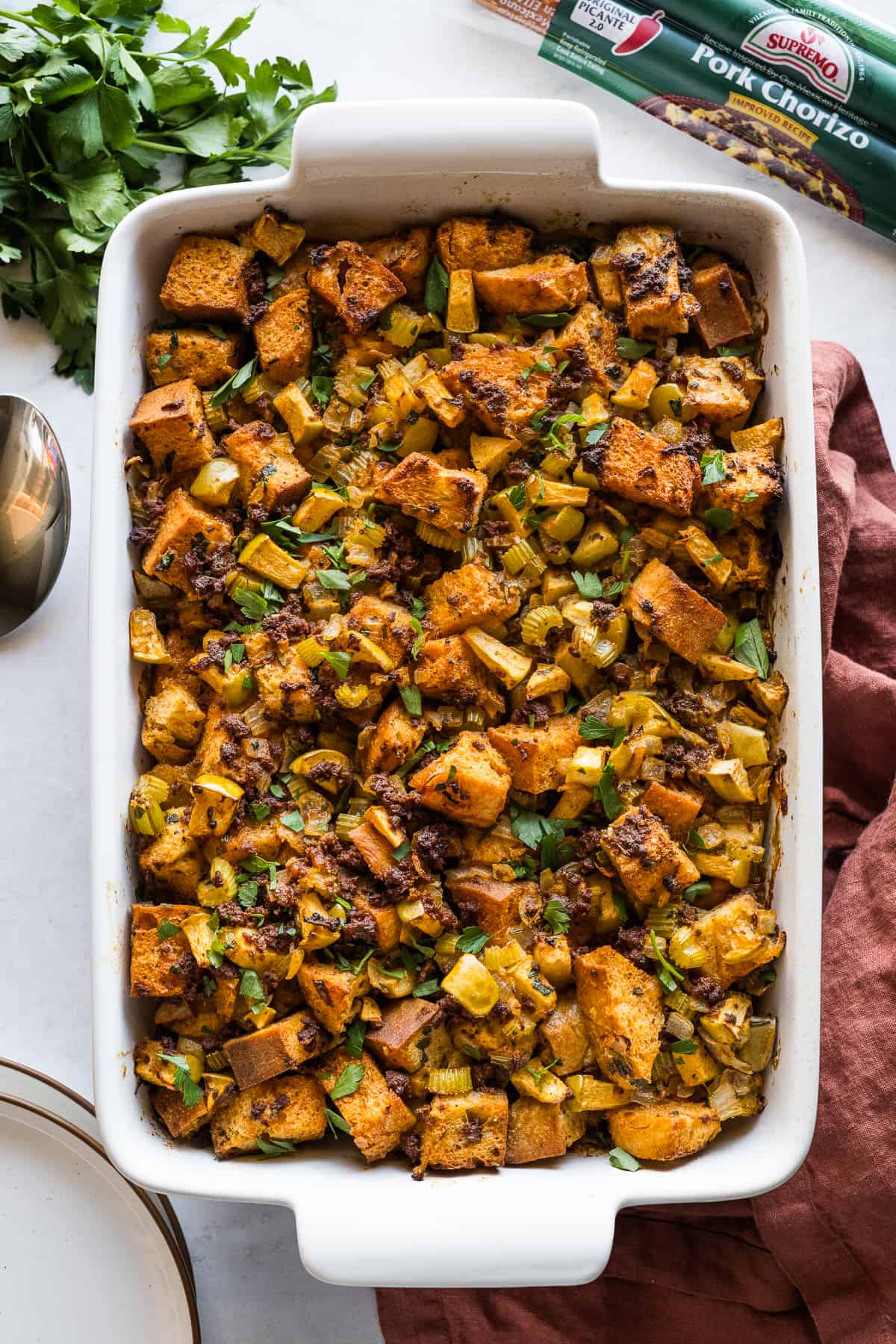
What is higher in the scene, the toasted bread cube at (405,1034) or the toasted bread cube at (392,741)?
the toasted bread cube at (392,741)

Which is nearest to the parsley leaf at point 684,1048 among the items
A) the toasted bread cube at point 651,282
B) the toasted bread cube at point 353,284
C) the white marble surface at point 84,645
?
the white marble surface at point 84,645

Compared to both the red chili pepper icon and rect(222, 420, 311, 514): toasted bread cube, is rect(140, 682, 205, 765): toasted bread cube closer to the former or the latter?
rect(222, 420, 311, 514): toasted bread cube

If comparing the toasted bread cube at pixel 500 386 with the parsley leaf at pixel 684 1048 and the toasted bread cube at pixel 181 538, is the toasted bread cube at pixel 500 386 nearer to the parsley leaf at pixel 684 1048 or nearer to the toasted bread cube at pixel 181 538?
the toasted bread cube at pixel 181 538

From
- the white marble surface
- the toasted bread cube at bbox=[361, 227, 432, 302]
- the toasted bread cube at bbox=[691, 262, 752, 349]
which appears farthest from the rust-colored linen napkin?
the toasted bread cube at bbox=[361, 227, 432, 302]

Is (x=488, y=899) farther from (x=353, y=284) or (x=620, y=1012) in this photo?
(x=353, y=284)

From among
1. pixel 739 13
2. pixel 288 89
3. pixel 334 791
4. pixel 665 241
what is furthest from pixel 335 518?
pixel 739 13
